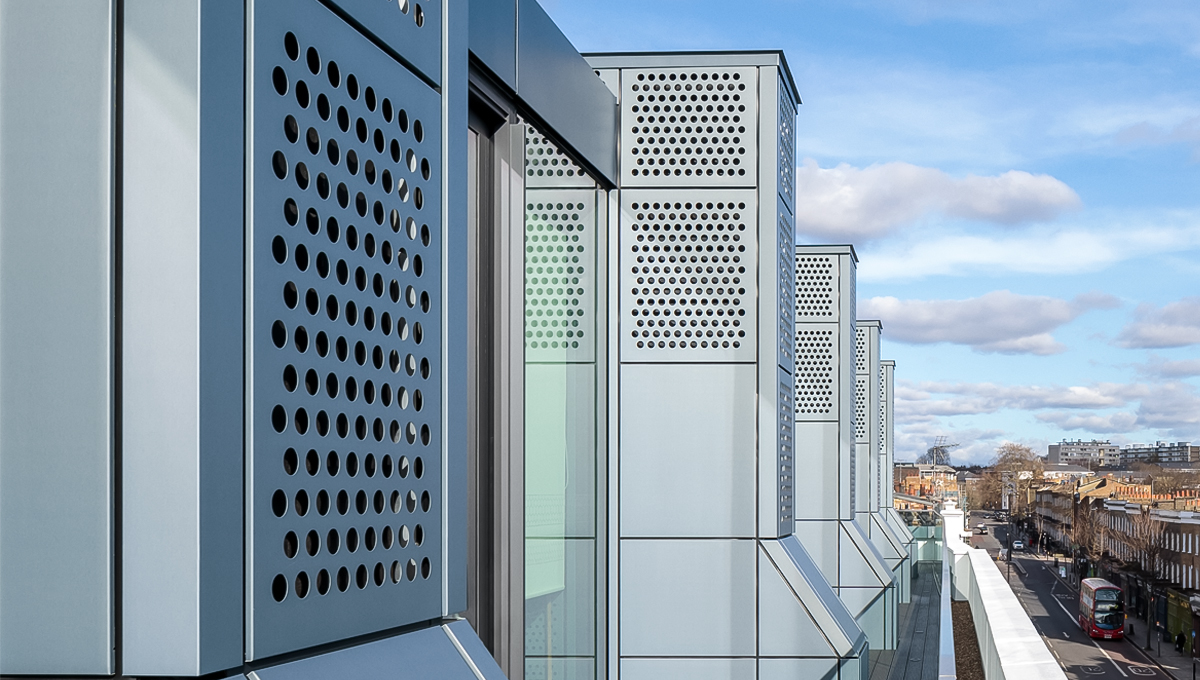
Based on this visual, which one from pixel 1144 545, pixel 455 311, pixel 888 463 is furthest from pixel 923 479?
pixel 455 311

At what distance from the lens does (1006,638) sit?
1546 cm

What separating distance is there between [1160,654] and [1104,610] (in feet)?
9.30

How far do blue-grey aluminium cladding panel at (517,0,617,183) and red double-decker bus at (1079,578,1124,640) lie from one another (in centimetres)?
4760

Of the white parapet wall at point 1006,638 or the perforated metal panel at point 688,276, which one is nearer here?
the perforated metal panel at point 688,276

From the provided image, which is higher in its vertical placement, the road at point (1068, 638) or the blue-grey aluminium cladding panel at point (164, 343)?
the blue-grey aluminium cladding panel at point (164, 343)

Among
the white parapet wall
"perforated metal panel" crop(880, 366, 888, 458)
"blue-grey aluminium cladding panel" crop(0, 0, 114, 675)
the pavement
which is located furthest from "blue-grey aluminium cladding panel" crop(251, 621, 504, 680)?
the pavement

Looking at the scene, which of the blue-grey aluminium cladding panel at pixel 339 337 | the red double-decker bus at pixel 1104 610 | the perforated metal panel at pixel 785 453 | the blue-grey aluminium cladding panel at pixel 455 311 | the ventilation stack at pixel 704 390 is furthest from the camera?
the red double-decker bus at pixel 1104 610

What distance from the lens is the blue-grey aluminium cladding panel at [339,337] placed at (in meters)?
1.92

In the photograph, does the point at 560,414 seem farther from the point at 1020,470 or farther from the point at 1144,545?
the point at 1020,470

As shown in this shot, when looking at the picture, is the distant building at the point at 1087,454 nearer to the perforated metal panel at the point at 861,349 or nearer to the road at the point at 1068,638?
the road at the point at 1068,638

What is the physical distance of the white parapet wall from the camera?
13.9 meters

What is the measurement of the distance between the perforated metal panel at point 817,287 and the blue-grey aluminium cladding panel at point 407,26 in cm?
1284

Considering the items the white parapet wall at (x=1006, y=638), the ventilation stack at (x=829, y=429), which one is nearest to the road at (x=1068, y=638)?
the white parapet wall at (x=1006, y=638)

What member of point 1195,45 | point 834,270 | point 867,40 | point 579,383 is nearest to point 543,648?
point 579,383
